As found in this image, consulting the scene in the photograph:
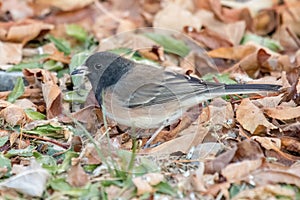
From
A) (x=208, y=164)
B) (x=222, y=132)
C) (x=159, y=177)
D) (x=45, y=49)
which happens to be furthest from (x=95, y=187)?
(x=45, y=49)

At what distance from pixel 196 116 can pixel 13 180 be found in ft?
4.22

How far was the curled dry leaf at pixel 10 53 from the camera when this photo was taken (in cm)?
498

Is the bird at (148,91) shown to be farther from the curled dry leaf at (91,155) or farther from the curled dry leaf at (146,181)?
the curled dry leaf at (146,181)

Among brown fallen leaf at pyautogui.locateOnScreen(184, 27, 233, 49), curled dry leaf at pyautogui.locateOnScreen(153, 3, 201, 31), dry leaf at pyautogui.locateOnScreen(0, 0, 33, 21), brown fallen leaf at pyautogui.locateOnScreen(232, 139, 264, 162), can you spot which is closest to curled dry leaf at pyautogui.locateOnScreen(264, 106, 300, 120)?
brown fallen leaf at pyautogui.locateOnScreen(232, 139, 264, 162)

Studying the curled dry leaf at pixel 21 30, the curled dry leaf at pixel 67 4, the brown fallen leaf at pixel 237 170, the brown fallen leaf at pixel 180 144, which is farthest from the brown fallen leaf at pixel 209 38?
the brown fallen leaf at pixel 237 170

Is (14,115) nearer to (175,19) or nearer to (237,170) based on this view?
(237,170)

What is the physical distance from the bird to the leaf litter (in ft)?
0.28

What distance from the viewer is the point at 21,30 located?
209 inches

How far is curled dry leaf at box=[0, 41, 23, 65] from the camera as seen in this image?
498cm

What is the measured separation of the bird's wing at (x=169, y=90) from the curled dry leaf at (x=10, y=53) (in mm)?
1313

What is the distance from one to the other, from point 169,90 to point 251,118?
20.6 inches

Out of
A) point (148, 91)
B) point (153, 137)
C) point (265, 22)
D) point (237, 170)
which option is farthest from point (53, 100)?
point (265, 22)

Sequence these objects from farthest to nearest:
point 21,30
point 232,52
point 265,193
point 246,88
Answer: point 21,30, point 232,52, point 246,88, point 265,193

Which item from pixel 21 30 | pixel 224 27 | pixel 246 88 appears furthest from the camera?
pixel 224 27
